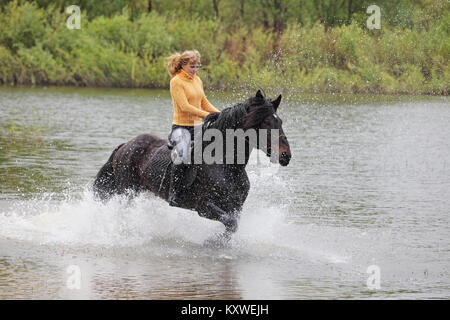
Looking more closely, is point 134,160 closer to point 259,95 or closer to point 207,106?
point 207,106

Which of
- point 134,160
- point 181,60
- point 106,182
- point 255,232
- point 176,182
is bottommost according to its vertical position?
point 255,232

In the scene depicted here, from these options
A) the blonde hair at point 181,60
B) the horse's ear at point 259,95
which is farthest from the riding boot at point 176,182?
the horse's ear at point 259,95

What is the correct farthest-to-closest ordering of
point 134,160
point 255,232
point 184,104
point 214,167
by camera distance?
Result: 1. point 134,160
2. point 255,232
3. point 184,104
4. point 214,167

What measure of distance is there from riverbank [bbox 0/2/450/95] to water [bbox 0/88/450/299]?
12871 mm

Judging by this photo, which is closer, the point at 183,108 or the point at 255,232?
the point at 183,108

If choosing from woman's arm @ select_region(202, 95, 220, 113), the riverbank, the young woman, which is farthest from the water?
the riverbank

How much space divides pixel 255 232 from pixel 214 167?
1261 millimetres

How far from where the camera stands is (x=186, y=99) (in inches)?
363

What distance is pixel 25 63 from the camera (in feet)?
133

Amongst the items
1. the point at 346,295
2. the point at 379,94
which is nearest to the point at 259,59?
the point at 379,94

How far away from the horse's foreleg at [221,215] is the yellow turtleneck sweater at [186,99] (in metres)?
1.01

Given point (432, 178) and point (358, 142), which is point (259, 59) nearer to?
point (358, 142)

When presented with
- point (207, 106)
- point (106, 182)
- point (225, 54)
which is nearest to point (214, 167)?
point (207, 106)
